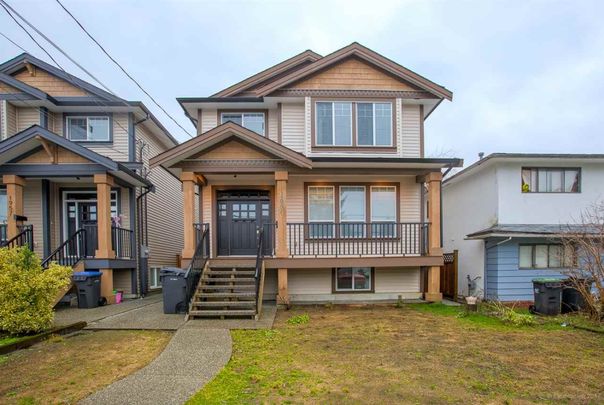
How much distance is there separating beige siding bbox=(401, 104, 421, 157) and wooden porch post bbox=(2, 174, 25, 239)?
40.4ft

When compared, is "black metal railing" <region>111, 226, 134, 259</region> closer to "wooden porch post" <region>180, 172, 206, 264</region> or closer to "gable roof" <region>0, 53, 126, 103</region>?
"wooden porch post" <region>180, 172, 206, 264</region>

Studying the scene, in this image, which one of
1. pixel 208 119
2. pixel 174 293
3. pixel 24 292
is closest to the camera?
pixel 24 292

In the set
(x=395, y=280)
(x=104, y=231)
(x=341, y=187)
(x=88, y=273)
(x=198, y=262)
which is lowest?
(x=395, y=280)

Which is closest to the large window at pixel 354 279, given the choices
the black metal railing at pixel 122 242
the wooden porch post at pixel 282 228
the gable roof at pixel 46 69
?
the wooden porch post at pixel 282 228

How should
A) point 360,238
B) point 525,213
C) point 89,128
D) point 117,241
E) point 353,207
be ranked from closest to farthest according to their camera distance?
point 360,238, point 117,241, point 525,213, point 353,207, point 89,128

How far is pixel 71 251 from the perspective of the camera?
10477 millimetres

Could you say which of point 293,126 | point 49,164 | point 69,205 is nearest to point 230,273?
point 293,126

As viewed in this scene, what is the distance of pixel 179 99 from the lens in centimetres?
1159

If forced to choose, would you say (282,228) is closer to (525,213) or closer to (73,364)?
(73,364)

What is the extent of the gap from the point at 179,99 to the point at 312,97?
178 inches

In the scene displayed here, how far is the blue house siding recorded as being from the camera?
11.0 m

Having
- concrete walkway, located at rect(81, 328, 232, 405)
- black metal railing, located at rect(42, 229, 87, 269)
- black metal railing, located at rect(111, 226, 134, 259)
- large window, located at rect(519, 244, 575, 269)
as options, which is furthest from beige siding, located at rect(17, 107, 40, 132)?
large window, located at rect(519, 244, 575, 269)

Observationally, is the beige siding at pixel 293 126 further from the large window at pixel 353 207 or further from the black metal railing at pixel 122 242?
the black metal railing at pixel 122 242

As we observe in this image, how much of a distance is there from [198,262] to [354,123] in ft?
21.9
